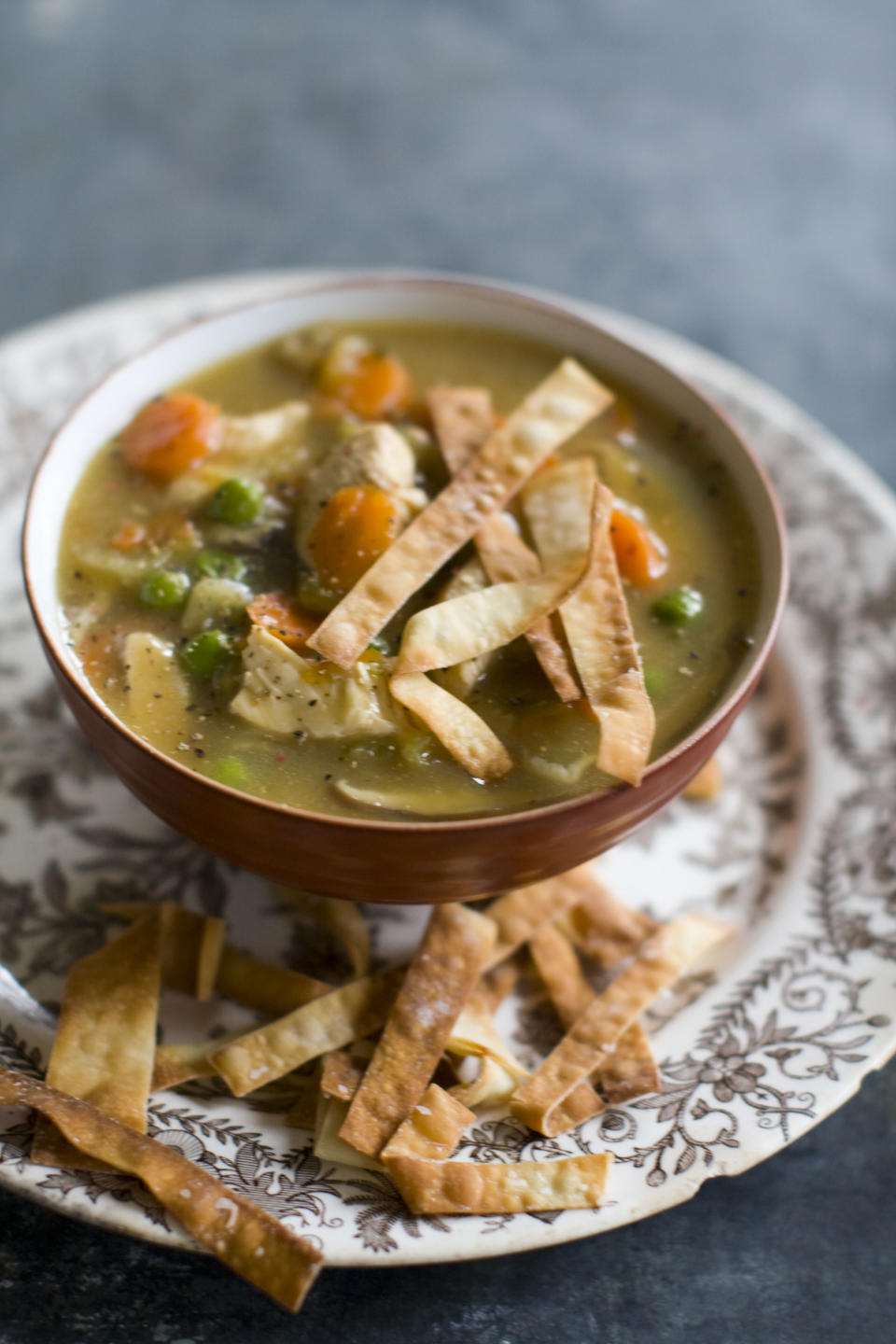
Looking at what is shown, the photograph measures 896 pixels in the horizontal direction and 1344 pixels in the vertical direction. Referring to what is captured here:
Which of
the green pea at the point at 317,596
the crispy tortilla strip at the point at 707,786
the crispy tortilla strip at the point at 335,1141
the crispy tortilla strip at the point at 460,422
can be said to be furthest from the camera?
the crispy tortilla strip at the point at 707,786

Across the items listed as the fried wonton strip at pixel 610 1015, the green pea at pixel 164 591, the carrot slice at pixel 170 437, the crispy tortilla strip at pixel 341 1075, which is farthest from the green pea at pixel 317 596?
the fried wonton strip at pixel 610 1015

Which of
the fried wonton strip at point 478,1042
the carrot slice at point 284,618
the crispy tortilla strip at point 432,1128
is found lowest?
the crispy tortilla strip at point 432,1128

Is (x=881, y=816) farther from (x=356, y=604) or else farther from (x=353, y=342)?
(x=353, y=342)

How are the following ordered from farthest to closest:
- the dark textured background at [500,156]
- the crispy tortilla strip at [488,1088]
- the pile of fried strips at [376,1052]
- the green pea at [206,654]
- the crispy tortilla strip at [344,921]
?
the dark textured background at [500,156], the crispy tortilla strip at [344,921], the green pea at [206,654], the crispy tortilla strip at [488,1088], the pile of fried strips at [376,1052]

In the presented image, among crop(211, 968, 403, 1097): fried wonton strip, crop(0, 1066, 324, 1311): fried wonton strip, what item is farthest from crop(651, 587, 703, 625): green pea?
crop(0, 1066, 324, 1311): fried wonton strip

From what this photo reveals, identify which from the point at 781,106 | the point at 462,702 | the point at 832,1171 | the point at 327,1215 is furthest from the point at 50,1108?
the point at 781,106

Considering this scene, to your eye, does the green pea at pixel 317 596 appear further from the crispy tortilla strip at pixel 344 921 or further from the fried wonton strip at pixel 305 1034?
the fried wonton strip at pixel 305 1034
